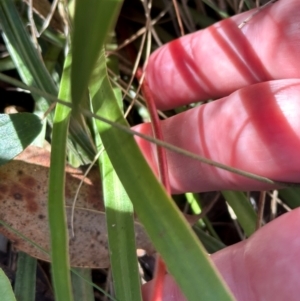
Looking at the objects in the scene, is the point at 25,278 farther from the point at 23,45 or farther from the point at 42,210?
the point at 23,45

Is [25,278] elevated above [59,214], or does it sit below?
below

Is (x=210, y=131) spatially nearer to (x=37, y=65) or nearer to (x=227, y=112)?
(x=227, y=112)

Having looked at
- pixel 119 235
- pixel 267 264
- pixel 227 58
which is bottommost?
pixel 267 264

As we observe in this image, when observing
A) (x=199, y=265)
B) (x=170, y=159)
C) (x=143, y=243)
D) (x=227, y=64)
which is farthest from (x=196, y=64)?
(x=199, y=265)

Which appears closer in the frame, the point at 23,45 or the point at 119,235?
the point at 119,235

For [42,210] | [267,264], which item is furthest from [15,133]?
[267,264]

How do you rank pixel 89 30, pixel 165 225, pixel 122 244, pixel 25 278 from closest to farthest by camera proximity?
pixel 89 30 < pixel 165 225 < pixel 122 244 < pixel 25 278

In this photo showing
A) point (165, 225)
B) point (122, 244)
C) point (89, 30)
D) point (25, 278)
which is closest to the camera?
point (89, 30)
